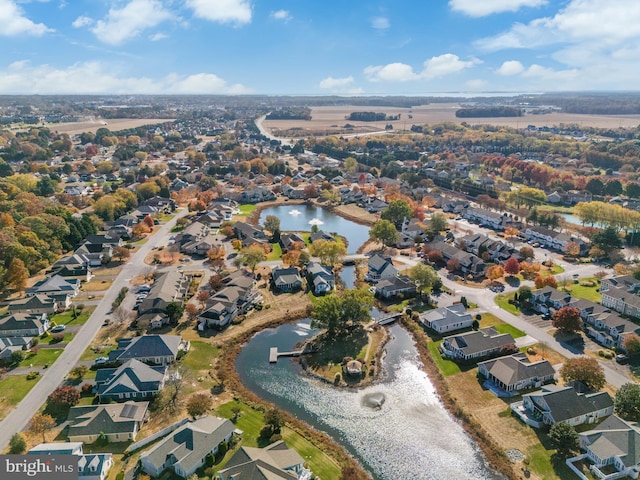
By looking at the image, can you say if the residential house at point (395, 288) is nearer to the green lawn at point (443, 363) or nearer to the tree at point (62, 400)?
the green lawn at point (443, 363)

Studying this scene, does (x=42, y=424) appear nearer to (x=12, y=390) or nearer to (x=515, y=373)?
(x=12, y=390)

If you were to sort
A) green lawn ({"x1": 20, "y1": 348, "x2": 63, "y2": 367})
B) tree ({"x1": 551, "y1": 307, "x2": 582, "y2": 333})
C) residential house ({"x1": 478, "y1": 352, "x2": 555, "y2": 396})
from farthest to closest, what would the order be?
tree ({"x1": 551, "y1": 307, "x2": 582, "y2": 333})
green lawn ({"x1": 20, "y1": 348, "x2": 63, "y2": 367})
residential house ({"x1": 478, "y1": 352, "x2": 555, "y2": 396})

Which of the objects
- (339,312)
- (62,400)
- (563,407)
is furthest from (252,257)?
(563,407)

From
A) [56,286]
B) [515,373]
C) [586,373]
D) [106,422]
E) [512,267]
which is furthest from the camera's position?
[512,267]

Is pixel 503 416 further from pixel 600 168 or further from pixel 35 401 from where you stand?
pixel 600 168

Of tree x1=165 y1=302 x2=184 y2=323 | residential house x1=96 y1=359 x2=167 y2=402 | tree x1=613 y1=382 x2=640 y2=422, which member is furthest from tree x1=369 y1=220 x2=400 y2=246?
residential house x1=96 y1=359 x2=167 y2=402

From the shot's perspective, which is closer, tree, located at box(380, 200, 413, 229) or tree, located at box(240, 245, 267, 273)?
tree, located at box(240, 245, 267, 273)

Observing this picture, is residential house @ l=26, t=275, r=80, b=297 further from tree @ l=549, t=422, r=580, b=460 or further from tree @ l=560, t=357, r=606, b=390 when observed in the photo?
tree @ l=560, t=357, r=606, b=390

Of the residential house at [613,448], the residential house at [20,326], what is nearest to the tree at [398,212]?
the residential house at [613,448]
